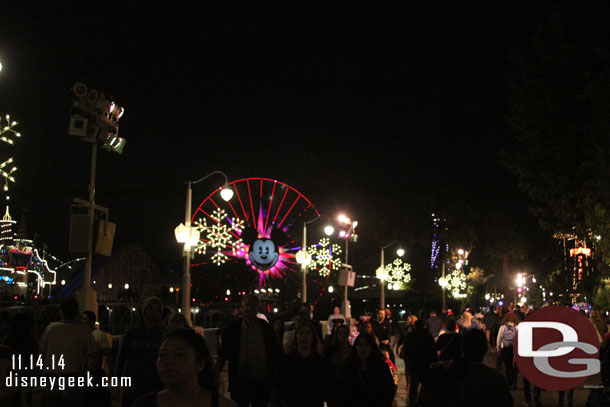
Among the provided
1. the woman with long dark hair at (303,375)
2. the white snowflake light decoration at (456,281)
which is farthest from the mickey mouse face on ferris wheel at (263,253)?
the white snowflake light decoration at (456,281)

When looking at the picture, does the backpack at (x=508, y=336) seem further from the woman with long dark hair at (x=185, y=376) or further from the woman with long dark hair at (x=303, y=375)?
the woman with long dark hair at (x=185, y=376)

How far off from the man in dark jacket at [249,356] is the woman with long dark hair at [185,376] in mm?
4579

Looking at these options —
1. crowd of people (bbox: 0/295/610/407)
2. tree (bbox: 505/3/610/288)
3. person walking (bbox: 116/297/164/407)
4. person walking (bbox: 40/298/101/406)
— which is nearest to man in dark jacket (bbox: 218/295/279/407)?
crowd of people (bbox: 0/295/610/407)

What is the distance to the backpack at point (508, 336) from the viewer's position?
16.2 meters

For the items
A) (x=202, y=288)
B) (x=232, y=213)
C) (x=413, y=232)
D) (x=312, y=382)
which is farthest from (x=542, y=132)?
(x=413, y=232)

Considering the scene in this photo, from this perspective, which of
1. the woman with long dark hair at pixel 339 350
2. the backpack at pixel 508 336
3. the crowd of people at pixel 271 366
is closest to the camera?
A: the crowd of people at pixel 271 366

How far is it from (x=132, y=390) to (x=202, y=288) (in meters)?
53.8

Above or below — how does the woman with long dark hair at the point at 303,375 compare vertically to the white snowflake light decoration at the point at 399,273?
below

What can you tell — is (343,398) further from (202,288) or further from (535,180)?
(202,288)

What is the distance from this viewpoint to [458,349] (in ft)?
27.2

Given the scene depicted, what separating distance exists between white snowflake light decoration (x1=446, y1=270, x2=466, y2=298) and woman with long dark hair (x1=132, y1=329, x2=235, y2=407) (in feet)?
217

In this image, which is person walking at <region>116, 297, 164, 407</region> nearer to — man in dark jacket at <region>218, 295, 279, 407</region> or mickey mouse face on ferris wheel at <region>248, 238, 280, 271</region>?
man in dark jacket at <region>218, 295, 279, 407</region>

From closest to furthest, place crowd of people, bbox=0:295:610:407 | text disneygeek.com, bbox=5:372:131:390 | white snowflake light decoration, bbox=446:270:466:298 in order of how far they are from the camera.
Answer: crowd of people, bbox=0:295:610:407
text disneygeek.com, bbox=5:372:131:390
white snowflake light decoration, bbox=446:270:466:298

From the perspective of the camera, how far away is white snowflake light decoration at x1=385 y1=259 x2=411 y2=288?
3014 inches
